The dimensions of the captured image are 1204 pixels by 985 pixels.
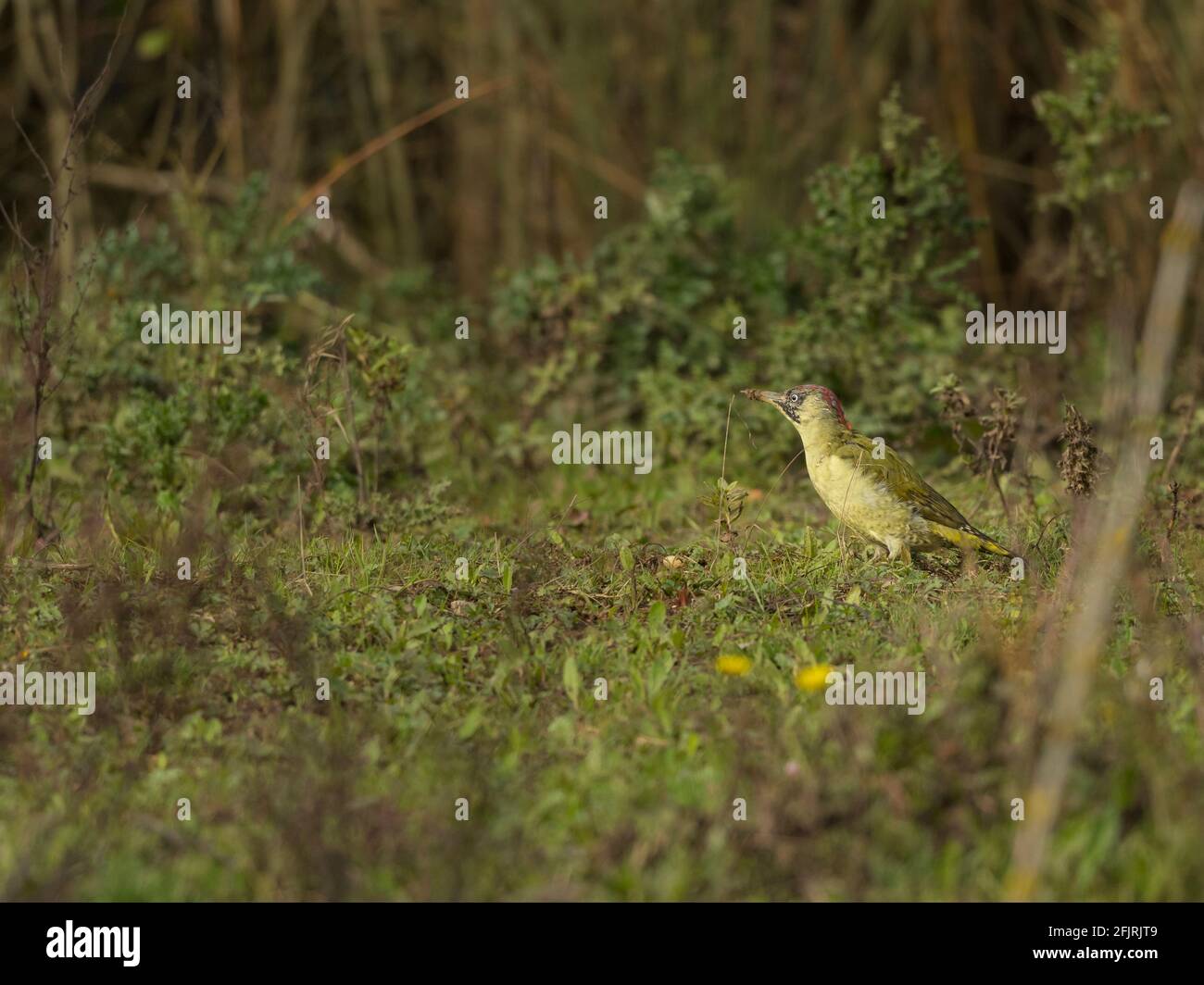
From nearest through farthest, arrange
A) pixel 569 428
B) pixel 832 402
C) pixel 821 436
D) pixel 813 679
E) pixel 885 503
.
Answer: pixel 813 679 < pixel 885 503 < pixel 821 436 < pixel 832 402 < pixel 569 428

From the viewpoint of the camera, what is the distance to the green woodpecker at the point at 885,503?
224 inches

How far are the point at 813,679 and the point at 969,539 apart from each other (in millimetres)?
1363

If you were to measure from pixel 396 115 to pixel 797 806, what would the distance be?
372 inches

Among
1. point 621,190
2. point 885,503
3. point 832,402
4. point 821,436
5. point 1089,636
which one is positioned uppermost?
point 621,190

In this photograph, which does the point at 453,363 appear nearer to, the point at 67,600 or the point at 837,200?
the point at 837,200

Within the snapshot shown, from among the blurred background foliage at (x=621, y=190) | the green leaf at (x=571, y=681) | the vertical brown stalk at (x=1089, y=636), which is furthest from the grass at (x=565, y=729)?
the blurred background foliage at (x=621, y=190)

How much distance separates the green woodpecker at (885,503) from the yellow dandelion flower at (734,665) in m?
1.07

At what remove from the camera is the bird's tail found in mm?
5660

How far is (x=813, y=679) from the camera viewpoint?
4.58 meters

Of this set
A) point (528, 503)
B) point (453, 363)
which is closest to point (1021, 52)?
point (453, 363)

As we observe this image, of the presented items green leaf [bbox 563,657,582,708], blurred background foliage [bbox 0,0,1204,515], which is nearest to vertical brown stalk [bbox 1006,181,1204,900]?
green leaf [bbox 563,657,582,708]

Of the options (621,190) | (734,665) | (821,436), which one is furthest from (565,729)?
(621,190)

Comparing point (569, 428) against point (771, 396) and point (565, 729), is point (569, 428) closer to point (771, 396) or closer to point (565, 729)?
point (771, 396)
